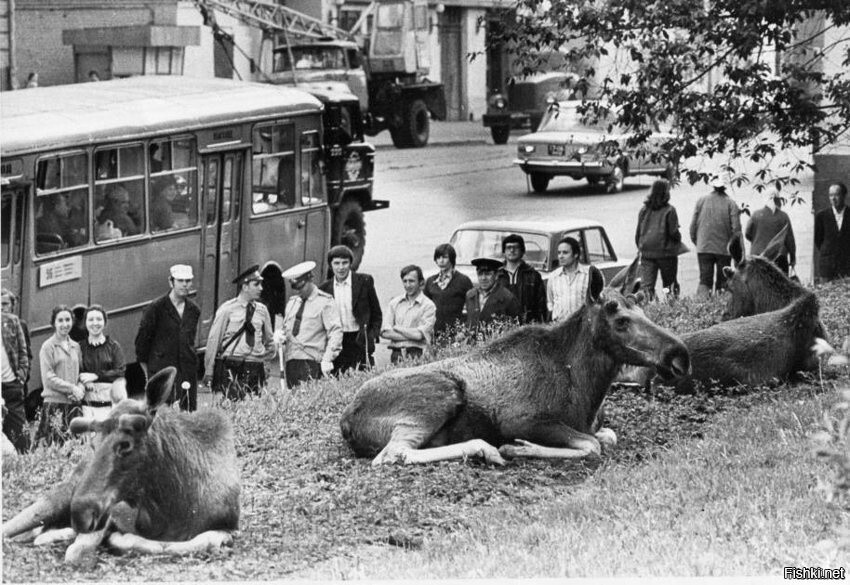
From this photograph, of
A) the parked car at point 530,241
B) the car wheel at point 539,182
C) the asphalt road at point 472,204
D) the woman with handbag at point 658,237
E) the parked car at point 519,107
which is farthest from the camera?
the parked car at point 519,107

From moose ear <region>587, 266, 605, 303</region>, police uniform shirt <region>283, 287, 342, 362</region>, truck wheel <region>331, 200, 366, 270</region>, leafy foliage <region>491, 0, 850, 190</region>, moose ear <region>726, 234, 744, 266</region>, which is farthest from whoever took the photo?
truck wheel <region>331, 200, 366, 270</region>

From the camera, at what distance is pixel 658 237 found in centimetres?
1972

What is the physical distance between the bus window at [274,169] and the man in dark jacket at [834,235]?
20.2ft

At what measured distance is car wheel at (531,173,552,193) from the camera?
35.4 metres

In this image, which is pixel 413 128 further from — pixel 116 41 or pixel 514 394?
pixel 514 394

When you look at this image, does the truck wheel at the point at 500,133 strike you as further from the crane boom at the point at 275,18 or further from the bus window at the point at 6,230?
the bus window at the point at 6,230

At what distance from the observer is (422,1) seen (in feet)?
148

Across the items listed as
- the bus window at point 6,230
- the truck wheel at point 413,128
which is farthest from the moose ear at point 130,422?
the truck wheel at point 413,128

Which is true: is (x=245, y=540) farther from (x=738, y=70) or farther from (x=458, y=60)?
(x=458, y=60)

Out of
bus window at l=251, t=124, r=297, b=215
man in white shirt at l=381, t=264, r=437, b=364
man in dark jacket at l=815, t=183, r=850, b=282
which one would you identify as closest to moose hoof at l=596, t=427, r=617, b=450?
man in white shirt at l=381, t=264, r=437, b=364

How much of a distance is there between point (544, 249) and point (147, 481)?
34.4ft

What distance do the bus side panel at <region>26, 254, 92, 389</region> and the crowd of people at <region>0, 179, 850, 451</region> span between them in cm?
48

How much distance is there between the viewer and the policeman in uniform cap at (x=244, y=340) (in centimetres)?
1432

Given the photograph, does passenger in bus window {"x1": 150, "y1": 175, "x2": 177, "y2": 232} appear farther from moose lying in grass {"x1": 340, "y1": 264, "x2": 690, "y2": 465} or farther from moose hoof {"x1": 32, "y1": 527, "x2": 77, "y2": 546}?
moose hoof {"x1": 32, "y1": 527, "x2": 77, "y2": 546}
